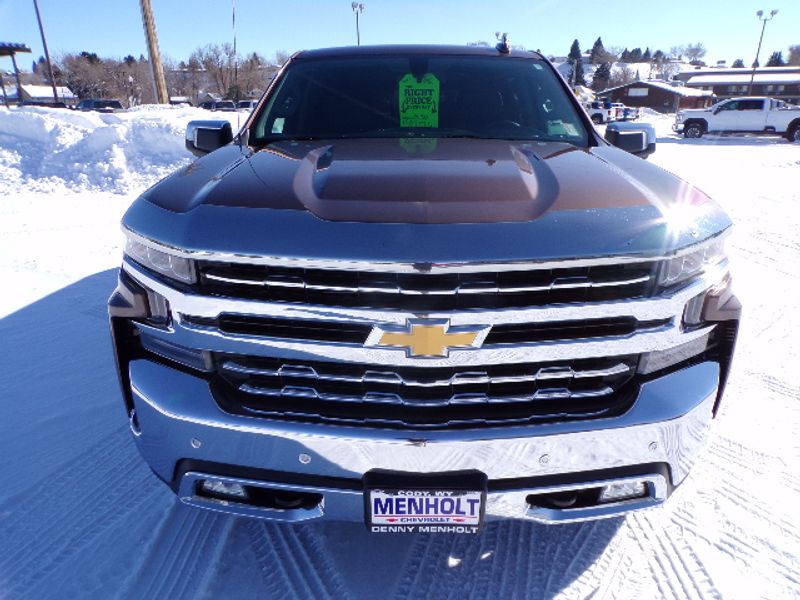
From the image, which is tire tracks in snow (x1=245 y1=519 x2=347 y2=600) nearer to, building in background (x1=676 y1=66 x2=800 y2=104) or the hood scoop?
the hood scoop

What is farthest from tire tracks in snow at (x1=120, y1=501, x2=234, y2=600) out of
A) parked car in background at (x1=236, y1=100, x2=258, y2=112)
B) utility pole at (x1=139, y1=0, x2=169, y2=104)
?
utility pole at (x1=139, y1=0, x2=169, y2=104)

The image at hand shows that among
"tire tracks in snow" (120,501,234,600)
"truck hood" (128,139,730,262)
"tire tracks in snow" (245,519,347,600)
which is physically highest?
"truck hood" (128,139,730,262)

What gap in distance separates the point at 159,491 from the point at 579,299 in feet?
6.34

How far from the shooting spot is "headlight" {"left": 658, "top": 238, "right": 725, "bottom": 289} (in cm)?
160

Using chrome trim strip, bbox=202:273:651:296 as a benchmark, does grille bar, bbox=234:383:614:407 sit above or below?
below

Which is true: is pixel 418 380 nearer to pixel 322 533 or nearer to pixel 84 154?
pixel 322 533

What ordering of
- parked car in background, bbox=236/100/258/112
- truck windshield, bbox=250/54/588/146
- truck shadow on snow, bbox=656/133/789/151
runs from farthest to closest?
truck shadow on snow, bbox=656/133/789/151 < parked car in background, bbox=236/100/258/112 < truck windshield, bbox=250/54/588/146

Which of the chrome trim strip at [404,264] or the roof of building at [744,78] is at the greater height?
the chrome trim strip at [404,264]

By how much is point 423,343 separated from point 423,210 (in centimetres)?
37

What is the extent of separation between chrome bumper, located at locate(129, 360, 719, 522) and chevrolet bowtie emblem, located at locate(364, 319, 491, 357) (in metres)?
0.25

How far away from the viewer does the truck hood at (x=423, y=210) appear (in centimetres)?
147

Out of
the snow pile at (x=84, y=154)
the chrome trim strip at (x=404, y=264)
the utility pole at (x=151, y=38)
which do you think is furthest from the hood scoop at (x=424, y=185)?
the utility pole at (x=151, y=38)

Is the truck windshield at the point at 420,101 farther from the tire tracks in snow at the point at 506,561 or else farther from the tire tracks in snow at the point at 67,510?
the tire tracks in snow at the point at 506,561

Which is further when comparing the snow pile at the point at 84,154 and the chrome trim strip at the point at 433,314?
the snow pile at the point at 84,154
